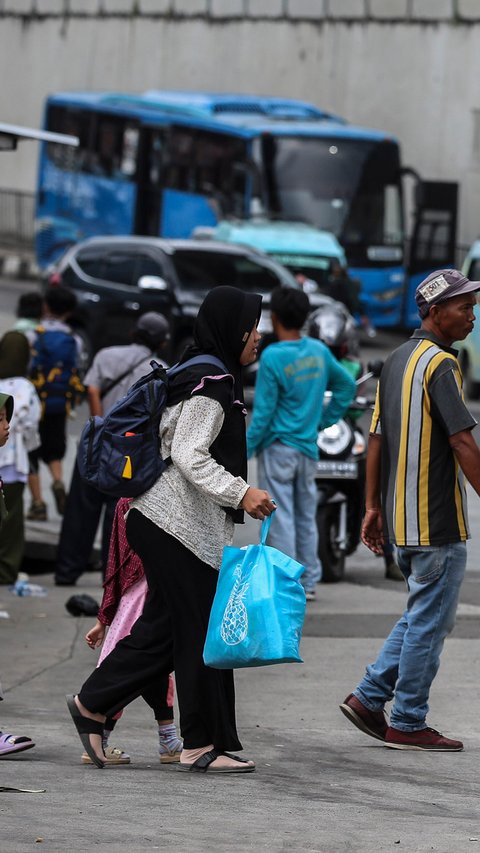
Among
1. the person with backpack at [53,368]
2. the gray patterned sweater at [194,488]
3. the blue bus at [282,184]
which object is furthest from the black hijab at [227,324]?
the blue bus at [282,184]

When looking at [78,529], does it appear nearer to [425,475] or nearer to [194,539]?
[425,475]

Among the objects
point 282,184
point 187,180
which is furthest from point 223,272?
point 187,180

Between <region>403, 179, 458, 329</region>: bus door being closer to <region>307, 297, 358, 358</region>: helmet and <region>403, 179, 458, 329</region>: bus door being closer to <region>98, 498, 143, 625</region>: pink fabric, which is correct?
<region>307, 297, 358, 358</region>: helmet

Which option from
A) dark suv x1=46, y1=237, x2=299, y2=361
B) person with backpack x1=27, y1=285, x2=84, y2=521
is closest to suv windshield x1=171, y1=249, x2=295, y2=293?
dark suv x1=46, y1=237, x2=299, y2=361

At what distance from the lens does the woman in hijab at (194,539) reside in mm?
5809

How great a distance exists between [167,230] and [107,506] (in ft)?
65.9

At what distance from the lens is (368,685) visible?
21.8 ft

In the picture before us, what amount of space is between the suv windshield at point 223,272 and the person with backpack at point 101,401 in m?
10.1

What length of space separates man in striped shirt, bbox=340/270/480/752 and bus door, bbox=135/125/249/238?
68.2ft

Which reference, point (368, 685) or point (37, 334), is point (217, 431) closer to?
point (368, 685)

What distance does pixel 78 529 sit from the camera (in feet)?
34.6

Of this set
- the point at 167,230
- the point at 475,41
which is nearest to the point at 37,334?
the point at 167,230

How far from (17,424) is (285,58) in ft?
91.2

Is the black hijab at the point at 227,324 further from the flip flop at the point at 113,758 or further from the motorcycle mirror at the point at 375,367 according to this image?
the motorcycle mirror at the point at 375,367
